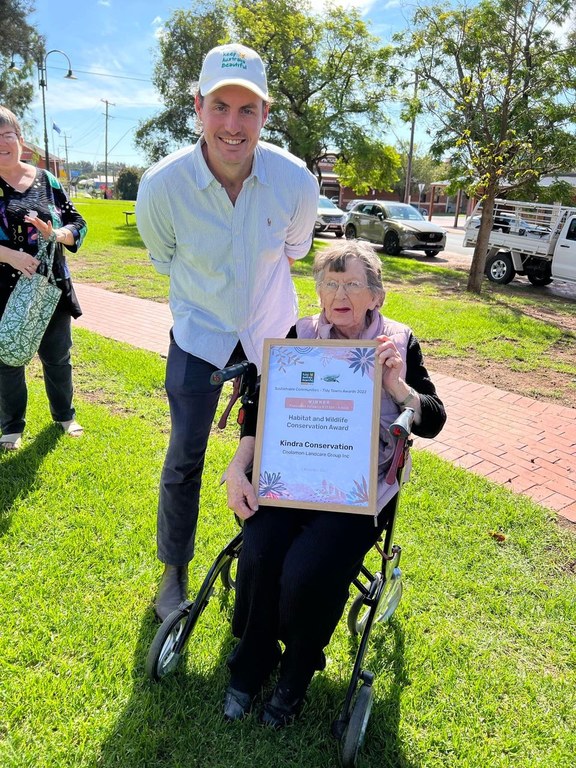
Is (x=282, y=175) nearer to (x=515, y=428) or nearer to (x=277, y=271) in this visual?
(x=277, y=271)

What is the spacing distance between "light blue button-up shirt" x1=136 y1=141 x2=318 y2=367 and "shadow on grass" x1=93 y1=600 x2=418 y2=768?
124 cm

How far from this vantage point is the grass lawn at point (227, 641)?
196 cm

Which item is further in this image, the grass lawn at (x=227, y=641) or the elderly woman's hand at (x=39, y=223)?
the elderly woman's hand at (x=39, y=223)

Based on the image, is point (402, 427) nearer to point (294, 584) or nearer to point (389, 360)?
point (389, 360)

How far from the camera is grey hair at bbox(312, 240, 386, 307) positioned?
211cm

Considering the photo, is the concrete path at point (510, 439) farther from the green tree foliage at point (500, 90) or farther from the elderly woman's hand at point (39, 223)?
the green tree foliage at point (500, 90)

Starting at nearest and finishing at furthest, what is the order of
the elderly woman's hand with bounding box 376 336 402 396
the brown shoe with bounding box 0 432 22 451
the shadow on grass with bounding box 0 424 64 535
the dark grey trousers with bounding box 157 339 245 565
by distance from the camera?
1. the elderly woman's hand with bounding box 376 336 402 396
2. the dark grey trousers with bounding box 157 339 245 565
3. the shadow on grass with bounding box 0 424 64 535
4. the brown shoe with bounding box 0 432 22 451

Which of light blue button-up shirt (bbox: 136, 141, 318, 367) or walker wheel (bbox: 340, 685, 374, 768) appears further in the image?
light blue button-up shirt (bbox: 136, 141, 318, 367)

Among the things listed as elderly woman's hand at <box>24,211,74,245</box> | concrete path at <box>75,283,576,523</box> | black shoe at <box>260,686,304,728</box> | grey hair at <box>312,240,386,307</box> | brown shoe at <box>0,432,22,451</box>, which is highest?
grey hair at <box>312,240,386,307</box>

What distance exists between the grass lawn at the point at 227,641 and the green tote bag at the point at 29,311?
738mm

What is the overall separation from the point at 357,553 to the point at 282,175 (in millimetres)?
1521

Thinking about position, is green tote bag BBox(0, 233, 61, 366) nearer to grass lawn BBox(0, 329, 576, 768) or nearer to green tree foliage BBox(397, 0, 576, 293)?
grass lawn BBox(0, 329, 576, 768)

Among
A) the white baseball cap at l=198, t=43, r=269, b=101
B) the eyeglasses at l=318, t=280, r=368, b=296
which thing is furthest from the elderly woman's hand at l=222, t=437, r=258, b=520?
the white baseball cap at l=198, t=43, r=269, b=101

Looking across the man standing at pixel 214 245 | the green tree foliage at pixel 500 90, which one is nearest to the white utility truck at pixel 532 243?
the green tree foliage at pixel 500 90
